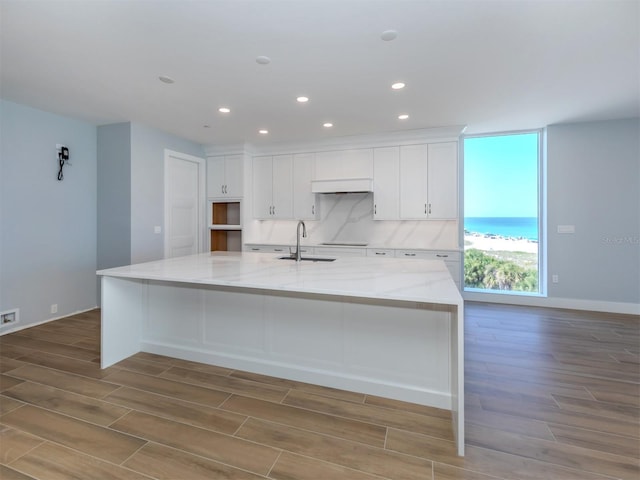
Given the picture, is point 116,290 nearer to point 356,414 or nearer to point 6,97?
point 356,414

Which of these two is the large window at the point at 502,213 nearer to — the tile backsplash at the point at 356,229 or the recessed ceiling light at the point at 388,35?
the tile backsplash at the point at 356,229

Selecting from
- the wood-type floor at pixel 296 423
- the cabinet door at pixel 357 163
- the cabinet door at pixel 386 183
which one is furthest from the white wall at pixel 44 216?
the cabinet door at pixel 386 183

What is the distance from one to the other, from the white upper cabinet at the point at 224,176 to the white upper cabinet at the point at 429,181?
260 cm

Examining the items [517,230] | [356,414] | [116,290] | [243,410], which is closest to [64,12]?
[116,290]

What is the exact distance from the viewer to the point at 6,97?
3.27 m

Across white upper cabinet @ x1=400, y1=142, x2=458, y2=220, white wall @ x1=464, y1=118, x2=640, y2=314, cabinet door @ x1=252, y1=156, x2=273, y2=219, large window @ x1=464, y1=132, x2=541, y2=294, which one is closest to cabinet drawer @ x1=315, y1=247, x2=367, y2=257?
white upper cabinet @ x1=400, y1=142, x2=458, y2=220

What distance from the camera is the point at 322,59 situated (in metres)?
2.50

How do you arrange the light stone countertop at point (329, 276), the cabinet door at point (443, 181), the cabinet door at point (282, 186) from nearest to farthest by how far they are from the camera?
the light stone countertop at point (329, 276) < the cabinet door at point (443, 181) < the cabinet door at point (282, 186)

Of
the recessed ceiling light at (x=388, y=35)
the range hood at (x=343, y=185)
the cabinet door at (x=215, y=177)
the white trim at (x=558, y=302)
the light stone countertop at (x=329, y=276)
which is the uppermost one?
the recessed ceiling light at (x=388, y=35)

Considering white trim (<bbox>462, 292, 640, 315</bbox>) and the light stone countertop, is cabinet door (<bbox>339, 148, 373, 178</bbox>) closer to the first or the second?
the light stone countertop

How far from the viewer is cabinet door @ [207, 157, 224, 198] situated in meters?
5.34

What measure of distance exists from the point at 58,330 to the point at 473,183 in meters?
5.68

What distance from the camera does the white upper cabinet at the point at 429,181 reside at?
4.43m

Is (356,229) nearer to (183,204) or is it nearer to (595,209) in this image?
(183,204)
